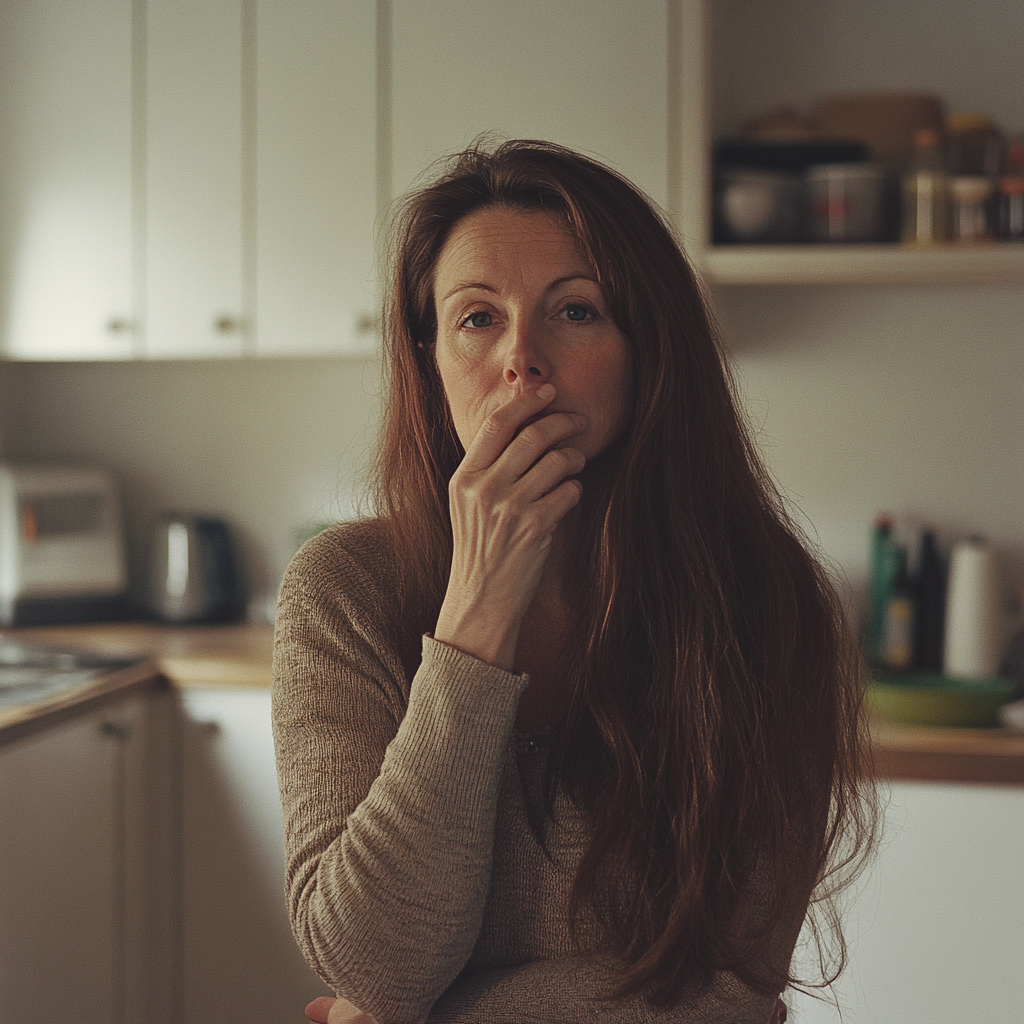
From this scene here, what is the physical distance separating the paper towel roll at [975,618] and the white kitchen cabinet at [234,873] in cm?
145

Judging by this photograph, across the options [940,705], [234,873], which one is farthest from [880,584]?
[234,873]

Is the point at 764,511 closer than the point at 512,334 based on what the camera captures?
No

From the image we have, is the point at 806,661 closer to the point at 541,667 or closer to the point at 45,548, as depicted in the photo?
the point at 541,667

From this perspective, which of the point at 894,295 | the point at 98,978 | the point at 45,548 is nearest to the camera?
the point at 98,978

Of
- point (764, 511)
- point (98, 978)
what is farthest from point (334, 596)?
point (98, 978)

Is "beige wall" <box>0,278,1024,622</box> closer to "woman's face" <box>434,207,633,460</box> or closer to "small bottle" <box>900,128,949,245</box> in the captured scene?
"small bottle" <box>900,128,949,245</box>

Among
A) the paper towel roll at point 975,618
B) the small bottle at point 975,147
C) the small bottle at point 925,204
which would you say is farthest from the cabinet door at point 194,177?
the paper towel roll at point 975,618

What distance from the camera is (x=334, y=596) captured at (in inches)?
36.8

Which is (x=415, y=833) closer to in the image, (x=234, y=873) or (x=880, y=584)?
(x=234, y=873)

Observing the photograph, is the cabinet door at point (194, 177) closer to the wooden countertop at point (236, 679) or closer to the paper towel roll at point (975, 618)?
the wooden countertop at point (236, 679)

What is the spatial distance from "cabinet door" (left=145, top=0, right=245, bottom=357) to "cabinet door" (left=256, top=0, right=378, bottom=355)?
0.23ft

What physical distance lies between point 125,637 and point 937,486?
1928 mm

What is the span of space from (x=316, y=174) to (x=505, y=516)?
Answer: 1.81 m

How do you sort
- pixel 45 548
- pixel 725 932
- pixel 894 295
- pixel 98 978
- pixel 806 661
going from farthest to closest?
pixel 45 548
pixel 894 295
pixel 98 978
pixel 806 661
pixel 725 932
